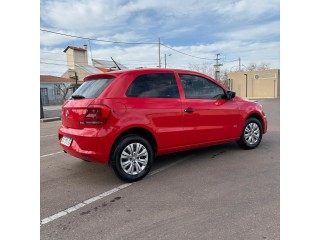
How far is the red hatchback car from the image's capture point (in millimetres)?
3781

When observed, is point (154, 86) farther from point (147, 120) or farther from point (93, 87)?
point (93, 87)

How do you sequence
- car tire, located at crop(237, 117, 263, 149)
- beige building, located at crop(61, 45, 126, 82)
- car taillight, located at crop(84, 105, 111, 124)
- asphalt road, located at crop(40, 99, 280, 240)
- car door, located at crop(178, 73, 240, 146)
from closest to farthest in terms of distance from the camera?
1. asphalt road, located at crop(40, 99, 280, 240)
2. car taillight, located at crop(84, 105, 111, 124)
3. car door, located at crop(178, 73, 240, 146)
4. car tire, located at crop(237, 117, 263, 149)
5. beige building, located at crop(61, 45, 126, 82)

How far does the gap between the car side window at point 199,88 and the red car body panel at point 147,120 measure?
0.29 ft

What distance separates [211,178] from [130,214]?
155 centimetres

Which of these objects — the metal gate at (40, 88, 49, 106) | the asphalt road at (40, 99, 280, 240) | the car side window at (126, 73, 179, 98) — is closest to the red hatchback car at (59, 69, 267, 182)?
the car side window at (126, 73, 179, 98)

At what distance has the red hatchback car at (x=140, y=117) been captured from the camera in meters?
3.78

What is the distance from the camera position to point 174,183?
3912 millimetres

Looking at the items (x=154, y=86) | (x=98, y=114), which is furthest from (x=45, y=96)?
(x=98, y=114)

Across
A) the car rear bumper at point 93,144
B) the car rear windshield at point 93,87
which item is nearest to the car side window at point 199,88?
the car rear windshield at point 93,87

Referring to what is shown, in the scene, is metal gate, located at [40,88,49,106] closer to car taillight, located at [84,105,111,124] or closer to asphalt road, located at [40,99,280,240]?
asphalt road, located at [40,99,280,240]

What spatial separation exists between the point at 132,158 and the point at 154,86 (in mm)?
1228

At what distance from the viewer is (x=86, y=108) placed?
381cm

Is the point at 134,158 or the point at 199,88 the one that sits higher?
the point at 199,88

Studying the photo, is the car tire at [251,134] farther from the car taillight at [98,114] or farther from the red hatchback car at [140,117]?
the car taillight at [98,114]
